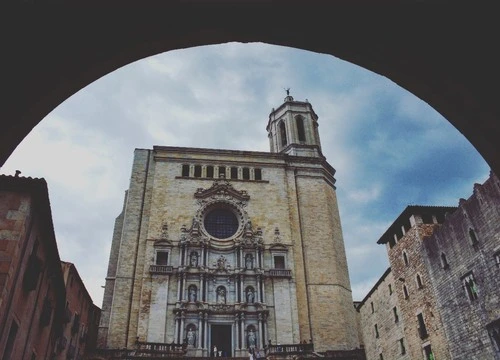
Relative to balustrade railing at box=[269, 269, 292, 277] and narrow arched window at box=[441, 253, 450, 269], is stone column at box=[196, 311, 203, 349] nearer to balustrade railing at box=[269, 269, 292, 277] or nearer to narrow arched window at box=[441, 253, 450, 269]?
balustrade railing at box=[269, 269, 292, 277]

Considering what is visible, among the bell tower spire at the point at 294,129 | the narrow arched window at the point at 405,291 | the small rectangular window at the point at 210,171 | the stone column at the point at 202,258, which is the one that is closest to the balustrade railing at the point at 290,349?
the narrow arched window at the point at 405,291

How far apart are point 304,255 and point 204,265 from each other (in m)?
7.49

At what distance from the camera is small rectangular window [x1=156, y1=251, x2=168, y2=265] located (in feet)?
99.0

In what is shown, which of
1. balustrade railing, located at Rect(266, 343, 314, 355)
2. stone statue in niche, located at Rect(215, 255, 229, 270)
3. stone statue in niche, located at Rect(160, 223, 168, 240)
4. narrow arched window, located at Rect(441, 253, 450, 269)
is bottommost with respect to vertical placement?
balustrade railing, located at Rect(266, 343, 314, 355)

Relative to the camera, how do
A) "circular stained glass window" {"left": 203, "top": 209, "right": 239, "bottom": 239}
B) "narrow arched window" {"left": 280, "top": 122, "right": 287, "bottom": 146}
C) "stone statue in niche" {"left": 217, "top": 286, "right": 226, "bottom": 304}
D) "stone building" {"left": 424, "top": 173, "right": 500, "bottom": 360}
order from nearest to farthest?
"stone building" {"left": 424, "top": 173, "right": 500, "bottom": 360}
"stone statue in niche" {"left": 217, "top": 286, "right": 226, "bottom": 304}
"circular stained glass window" {"left": 203, "top": 209, "right": 239, "bottom": 239}
"narrow arched window" {"left": 280, "top": 122, "right": 287, "bottom": 146}

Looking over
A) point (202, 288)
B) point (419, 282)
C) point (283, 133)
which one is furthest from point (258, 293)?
point (283, 133)

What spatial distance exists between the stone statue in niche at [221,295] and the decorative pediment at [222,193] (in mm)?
7189

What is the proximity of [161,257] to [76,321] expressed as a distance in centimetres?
740

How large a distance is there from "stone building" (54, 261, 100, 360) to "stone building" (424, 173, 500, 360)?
63.9 feet

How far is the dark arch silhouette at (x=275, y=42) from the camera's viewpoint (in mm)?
2500

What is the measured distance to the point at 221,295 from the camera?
96.9 feet

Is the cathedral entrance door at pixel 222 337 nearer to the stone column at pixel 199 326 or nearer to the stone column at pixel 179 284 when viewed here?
the stone column at pixel 199 326

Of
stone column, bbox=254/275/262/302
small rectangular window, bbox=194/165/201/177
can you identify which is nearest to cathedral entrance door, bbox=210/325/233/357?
stone column, bbox=254/275/262/302

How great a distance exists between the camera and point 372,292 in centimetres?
3681
